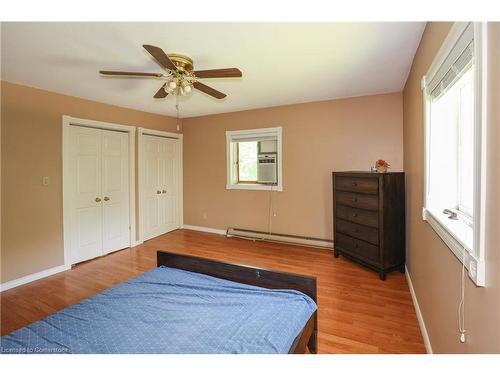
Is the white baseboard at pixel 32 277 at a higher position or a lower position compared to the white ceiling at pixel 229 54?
lower

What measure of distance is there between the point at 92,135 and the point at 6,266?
1.91m

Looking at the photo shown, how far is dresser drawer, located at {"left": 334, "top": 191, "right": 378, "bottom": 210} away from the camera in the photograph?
119 inches

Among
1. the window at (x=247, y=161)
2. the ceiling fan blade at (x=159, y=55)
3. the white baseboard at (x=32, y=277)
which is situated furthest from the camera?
the window at (x=247, y=161)

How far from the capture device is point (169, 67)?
1.99 meters

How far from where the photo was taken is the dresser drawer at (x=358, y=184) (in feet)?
9.85

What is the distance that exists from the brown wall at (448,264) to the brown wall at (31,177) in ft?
13.3

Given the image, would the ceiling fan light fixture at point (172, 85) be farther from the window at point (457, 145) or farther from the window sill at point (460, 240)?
the window sill at point (460, 240)

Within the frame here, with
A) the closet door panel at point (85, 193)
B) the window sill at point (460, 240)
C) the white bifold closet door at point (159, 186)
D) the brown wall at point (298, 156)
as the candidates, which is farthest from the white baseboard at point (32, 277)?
the window sill at point (460, 240)

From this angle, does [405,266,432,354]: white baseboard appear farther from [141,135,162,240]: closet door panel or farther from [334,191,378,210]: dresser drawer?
[141,135,162,240]: closet door panel

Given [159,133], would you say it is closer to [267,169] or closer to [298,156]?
[267,169]

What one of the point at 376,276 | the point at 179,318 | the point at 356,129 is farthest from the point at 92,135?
the point at 376,276

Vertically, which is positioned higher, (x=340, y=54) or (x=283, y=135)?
(x=340, y=54)

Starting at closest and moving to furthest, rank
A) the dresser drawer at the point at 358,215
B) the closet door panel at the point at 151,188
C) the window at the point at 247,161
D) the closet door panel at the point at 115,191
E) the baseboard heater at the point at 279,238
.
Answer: the dresser drawer at the point at 358,215, the closet door panel at the point at 115,191, the baseboard heater at the point at 279,238, the closet door panel at the point at 151,188, the window at the point at 247,161
